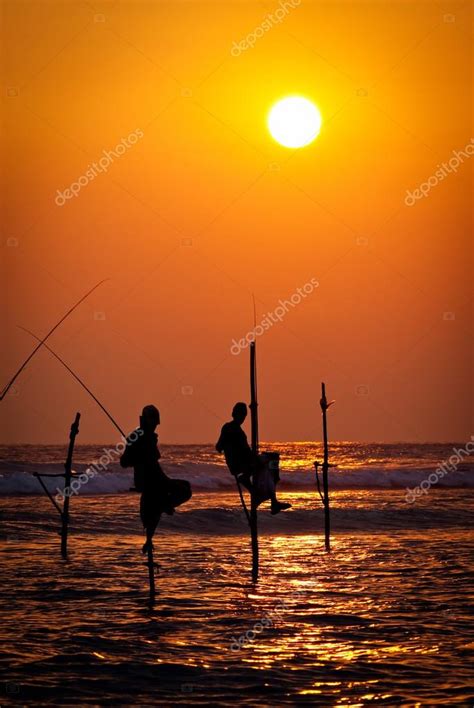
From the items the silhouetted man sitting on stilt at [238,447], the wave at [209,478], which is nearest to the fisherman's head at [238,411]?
the silhouetted man sitting on stilt at [238,447]

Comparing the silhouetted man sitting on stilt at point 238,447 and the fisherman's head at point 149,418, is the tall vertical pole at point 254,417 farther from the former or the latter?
the fisherman's head at point 149,418

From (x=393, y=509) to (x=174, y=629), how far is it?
2044 centimetres

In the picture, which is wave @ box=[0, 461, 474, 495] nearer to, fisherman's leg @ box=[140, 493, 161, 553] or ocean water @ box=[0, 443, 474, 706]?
ocean water @ box=[0, 443, 474, 706]

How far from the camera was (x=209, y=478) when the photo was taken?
46219 mm

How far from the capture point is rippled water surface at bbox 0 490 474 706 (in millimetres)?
8352

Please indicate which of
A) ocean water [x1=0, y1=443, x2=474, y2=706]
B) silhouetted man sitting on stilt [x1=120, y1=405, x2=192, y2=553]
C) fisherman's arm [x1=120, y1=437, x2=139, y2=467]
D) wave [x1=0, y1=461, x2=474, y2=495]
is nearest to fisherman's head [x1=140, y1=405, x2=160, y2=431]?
silhouetted man sitting on stilt [x1=120, y1=405, x2=192, y2=553]

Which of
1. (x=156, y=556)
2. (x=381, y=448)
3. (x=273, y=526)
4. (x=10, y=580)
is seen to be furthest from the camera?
(x=381, y=448)

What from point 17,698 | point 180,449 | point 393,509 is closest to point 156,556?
point 17,698

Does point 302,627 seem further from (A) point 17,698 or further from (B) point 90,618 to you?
(A) point 17,698

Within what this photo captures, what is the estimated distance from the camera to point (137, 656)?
9.51m

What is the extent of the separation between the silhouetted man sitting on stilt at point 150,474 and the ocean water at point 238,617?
49.7 inches

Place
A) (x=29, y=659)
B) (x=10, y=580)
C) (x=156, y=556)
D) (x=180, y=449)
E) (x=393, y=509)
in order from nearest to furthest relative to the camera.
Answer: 1. (x=29, y=659)
2. (x=10, y=580)
3. (x=156, y=556)
4. (x=393, y=509)
5. (x=180, y=449)

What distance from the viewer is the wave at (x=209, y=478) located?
39.1 meters

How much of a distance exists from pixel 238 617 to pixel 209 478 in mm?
35044
